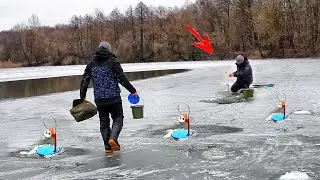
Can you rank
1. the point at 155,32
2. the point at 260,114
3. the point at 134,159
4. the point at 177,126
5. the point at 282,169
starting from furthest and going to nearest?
the point at 155,32
the point at 260,114
the point at 177,126
the point at 134,159
the point at 282,169

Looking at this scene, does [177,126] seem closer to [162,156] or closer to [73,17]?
[162,156]

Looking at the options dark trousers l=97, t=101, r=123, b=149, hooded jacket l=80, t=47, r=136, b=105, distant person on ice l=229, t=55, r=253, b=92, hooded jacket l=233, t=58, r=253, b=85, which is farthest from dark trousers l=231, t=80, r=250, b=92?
hooded jacket l=80, t=47, r=136, b=105

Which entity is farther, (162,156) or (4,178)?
(162,156)

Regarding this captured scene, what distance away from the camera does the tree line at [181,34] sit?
6556 cm

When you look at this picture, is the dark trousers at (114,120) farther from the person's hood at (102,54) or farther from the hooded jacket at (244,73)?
the hooded jacket at (244,73)

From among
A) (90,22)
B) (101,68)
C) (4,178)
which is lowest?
(4,178)

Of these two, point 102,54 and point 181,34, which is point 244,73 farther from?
point 181,34

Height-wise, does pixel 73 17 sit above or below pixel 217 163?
above

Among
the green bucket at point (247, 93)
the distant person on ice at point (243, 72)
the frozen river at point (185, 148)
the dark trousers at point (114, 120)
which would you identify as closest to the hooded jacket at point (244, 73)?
the distant person on ice at point (243, 72)

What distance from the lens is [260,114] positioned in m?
11.3

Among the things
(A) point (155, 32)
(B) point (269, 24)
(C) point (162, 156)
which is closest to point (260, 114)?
(C) point (162, 156)

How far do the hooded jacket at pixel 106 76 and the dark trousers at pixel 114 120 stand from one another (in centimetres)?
11

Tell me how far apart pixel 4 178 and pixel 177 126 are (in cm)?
453

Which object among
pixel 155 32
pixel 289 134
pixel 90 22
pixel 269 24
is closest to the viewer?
pixel 289 134
